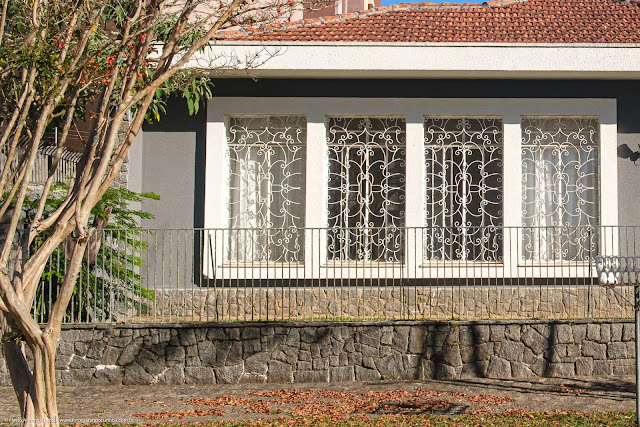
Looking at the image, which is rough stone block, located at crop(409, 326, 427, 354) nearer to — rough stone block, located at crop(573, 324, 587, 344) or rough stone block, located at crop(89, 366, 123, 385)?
rough stone block, located at crop(573, 324, 587, 344)

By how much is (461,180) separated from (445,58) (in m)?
1.77

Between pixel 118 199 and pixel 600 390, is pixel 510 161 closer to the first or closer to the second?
pixel 600 390

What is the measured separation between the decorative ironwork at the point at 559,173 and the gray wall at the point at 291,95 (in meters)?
0.39

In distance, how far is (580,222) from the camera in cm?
1323

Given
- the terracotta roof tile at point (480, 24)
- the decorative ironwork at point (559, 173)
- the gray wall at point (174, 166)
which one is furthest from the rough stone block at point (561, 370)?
the gray wall at point (174, 166)

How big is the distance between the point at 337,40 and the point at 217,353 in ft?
16.2

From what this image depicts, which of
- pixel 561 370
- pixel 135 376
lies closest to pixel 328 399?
pixel 135 376

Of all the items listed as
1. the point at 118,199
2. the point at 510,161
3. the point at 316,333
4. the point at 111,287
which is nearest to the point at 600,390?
the point at 316,333

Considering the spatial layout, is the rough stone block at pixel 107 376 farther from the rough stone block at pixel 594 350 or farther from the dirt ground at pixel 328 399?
the rough stone block at pixel 594 350

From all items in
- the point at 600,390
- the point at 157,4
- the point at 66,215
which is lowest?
the point at 600,390

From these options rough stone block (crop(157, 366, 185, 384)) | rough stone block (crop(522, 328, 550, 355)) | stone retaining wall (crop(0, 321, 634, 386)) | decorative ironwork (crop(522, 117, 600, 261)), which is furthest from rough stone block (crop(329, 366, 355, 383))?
decorative ironwork (crop(522, 117, 600, 261))

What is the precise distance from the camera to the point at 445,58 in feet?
41.7

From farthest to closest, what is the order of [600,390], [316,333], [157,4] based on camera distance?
[316,333] < [600,390] < [157,4]

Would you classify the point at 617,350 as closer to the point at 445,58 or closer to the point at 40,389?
the point at 445,58
